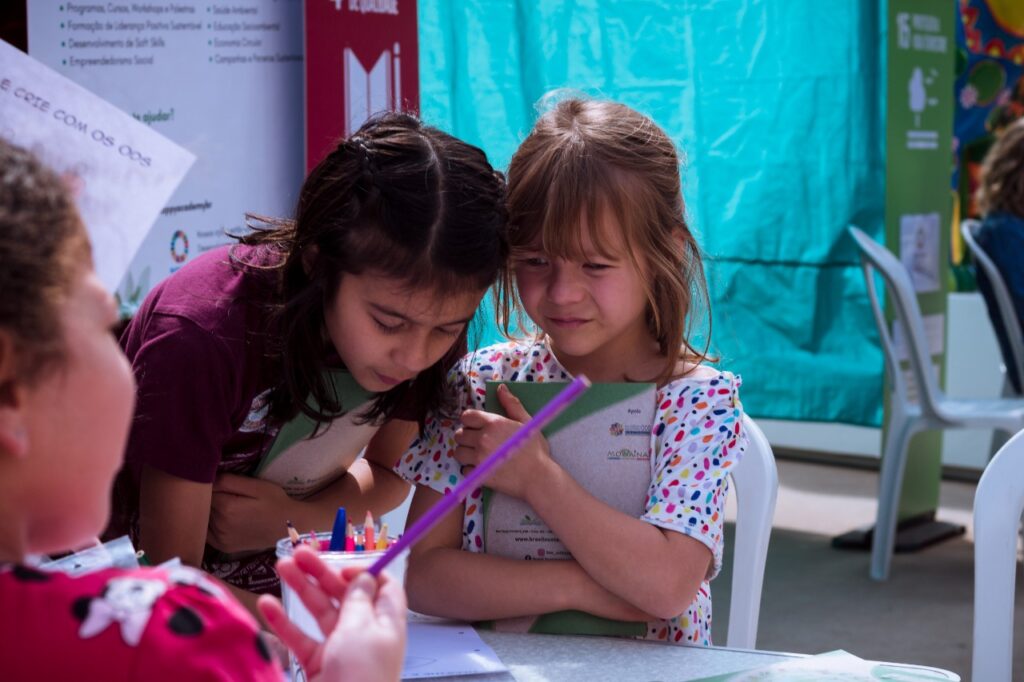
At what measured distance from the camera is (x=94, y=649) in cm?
60

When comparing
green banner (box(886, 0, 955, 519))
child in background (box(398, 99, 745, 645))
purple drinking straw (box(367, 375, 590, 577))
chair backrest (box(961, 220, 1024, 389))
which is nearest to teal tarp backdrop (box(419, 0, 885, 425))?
green banner (box(886, 0, 955, 519))

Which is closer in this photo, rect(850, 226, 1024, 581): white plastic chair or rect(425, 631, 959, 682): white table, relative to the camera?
rect(425, 631, 959, 682): white table

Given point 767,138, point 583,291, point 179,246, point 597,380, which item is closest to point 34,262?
point 583,291

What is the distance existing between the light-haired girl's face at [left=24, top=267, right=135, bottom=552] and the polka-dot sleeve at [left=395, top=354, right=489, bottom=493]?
83 cm

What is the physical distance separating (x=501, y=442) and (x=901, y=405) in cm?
311

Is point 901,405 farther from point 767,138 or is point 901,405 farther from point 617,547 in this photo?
point 617,547

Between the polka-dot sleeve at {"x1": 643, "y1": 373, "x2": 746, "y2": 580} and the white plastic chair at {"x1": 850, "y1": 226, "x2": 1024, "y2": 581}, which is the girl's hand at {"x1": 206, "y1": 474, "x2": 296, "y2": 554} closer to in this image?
the polka-dot sleeve at {"x1": 643, "y1": 373, "x2": 746, "y2": 580}

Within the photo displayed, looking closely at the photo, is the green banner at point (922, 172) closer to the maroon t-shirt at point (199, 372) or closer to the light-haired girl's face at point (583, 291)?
the light-haired girl's face at point (583, 291)

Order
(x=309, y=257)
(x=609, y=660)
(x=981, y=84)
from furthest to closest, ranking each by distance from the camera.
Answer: (x=981, y=84), (x=309, y=257), (x=609, y=660)

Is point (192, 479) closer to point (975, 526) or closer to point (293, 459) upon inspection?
point (293, 459)

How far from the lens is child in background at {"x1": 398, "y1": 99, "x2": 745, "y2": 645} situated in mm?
1344

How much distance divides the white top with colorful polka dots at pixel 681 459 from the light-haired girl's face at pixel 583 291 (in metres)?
0.10

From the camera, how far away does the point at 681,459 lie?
140 centimetres

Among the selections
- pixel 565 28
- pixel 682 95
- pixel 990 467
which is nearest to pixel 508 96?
pixel 565 28
